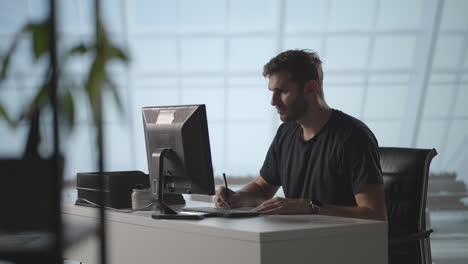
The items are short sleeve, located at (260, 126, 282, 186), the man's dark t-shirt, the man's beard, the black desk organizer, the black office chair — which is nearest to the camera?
the man's dark t-shirt

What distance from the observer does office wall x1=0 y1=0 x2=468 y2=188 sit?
37.0ft

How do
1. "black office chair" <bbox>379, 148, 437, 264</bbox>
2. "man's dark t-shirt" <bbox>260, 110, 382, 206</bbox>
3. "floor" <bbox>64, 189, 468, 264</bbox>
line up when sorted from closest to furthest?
"man's dark t-shirt" <bbox>260, 110, 382, 206</bbox>, "black office chair" <bbox>379, 148, 437, 264</bbox>, "floor" <bbox>64, 189, 468, 264</bbox>

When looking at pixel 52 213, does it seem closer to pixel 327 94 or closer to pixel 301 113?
pixel 301 113

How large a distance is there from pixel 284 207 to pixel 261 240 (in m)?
0.55

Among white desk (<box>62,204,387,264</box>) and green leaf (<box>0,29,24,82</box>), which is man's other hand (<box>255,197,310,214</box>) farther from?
green leaf (<box>0,29,24,82</box>)

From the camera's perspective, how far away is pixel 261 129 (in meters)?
11.8

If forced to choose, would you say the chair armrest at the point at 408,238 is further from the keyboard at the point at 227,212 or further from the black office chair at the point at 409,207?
the keyboard at the point at 227,212

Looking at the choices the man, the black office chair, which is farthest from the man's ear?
the black office chair

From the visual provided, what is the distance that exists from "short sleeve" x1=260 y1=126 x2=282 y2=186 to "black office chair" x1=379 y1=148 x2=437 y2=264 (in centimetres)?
59

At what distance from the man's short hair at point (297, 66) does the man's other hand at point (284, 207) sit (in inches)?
23.8

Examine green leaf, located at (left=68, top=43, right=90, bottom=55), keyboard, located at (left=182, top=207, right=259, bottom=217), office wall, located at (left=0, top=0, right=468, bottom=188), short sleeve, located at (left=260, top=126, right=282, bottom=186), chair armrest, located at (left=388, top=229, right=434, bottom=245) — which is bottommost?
chair armrest, located at (left=388, top=229, right=434, bottom=245)

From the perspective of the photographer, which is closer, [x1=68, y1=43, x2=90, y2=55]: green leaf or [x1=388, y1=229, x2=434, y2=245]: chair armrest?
[x1=68, y1=43, x2=90, y2=55]: green leaf

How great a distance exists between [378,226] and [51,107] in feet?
6.43

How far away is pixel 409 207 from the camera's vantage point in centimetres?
289
